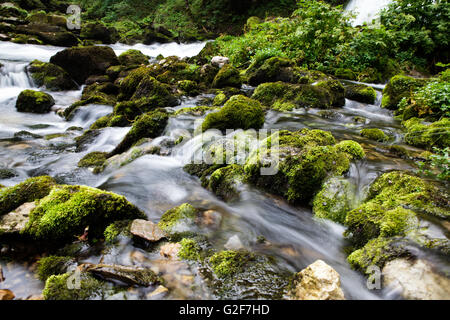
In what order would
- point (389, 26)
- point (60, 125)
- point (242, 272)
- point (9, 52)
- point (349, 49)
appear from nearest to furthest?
1. point (242, 272)
2. point (60, 125)
3. point (349, 49)
4. point (389, 26)
5. point (9, 52)

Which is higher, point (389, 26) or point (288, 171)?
point (389, 26)

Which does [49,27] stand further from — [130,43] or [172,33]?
[172,33]

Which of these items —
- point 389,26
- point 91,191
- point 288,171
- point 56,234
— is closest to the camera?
point 56,234

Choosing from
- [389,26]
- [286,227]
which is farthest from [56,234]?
[389,26]

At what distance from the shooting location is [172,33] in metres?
26.2

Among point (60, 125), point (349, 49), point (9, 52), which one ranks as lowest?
point (60, 125)

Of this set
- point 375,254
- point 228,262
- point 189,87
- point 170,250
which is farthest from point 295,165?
point 189,87

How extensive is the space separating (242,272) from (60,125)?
8.80m

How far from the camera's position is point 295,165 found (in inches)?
140

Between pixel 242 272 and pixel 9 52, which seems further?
pixel 9 52

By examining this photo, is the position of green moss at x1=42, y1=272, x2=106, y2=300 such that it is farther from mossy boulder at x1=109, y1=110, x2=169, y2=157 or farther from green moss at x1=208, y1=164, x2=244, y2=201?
mossy boulder at x1=109, y1=110, x2=169, y2=157

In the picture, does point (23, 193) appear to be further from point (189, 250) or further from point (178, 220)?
point (189, 250)

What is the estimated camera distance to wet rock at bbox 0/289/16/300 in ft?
6.82

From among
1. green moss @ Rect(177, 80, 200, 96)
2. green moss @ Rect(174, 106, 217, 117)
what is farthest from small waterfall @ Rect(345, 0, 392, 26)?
green moss @ Rect(174, 106, 217, 117)
